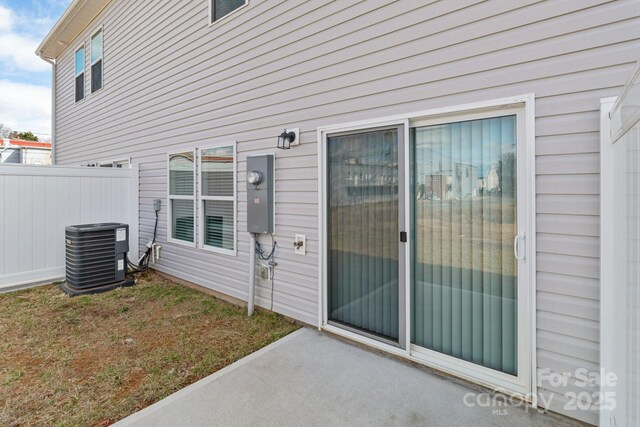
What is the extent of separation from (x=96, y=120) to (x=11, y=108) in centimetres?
3371

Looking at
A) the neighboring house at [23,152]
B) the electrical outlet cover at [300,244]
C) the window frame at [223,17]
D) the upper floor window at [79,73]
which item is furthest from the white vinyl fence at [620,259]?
the neighboring house at [23,152]

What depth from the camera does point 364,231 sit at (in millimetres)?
3076

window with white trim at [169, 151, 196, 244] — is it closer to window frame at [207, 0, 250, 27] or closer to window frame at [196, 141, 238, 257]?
window frame at [196, 141, 238, 257]

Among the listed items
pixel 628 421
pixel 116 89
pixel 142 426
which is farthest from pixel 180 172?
pixel 628 421

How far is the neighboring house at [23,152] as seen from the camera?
15.4m

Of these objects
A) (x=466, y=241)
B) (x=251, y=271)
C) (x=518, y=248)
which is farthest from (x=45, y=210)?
(x=518, y=248)

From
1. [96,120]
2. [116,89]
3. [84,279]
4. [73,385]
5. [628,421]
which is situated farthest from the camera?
[96,120]

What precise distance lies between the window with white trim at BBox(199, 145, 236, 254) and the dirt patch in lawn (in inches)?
31.6

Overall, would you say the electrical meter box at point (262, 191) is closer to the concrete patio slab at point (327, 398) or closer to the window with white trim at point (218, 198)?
the window with white trim at point (218, 198)

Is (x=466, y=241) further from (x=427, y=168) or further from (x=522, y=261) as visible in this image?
(x=427, y=168)

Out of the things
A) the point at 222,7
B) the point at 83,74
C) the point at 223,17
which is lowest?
the point at 223,17

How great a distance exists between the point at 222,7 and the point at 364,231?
3767 mm

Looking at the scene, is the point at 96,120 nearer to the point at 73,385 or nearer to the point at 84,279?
the point at 84,279

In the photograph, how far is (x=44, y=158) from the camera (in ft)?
57.8
